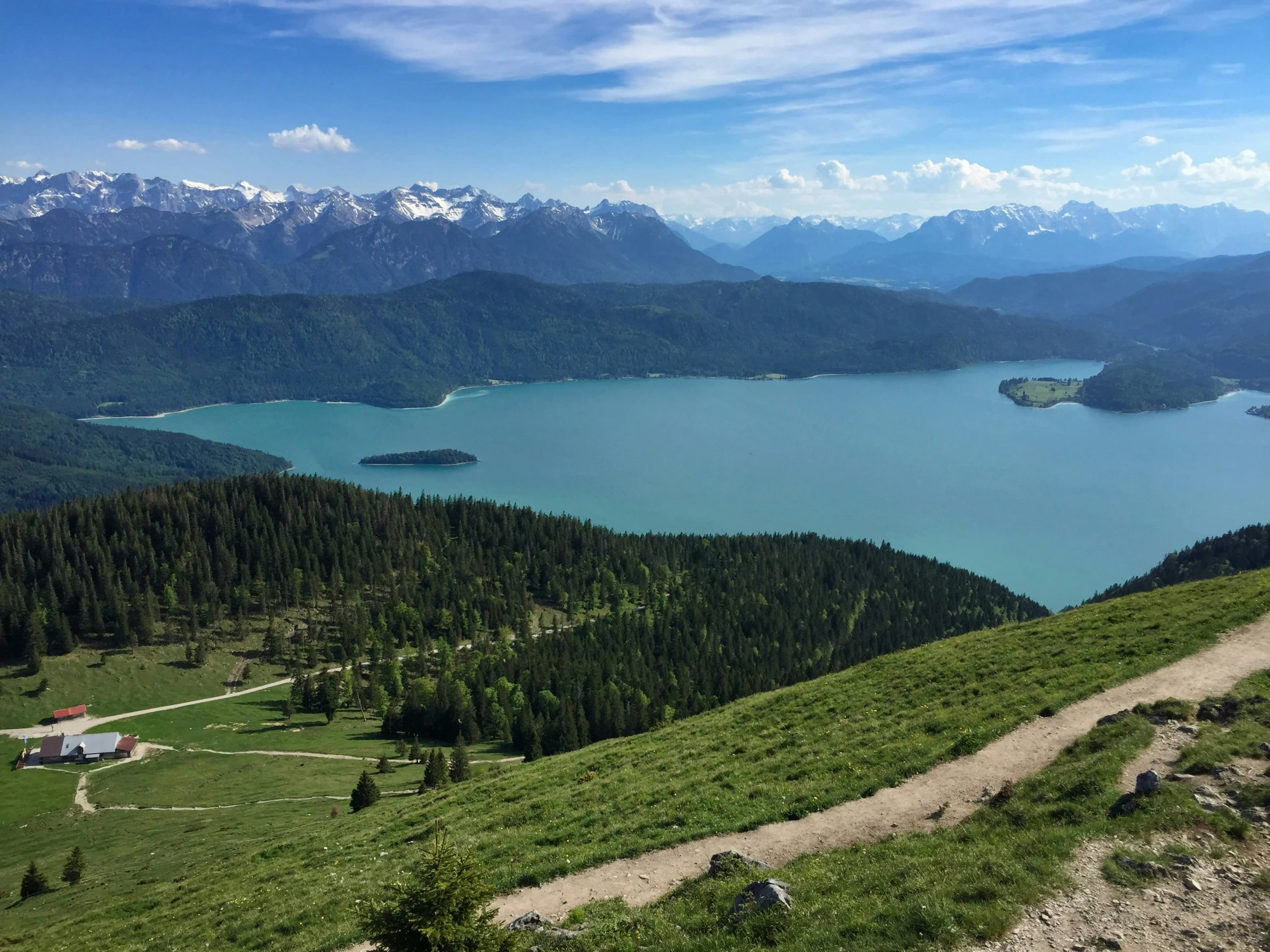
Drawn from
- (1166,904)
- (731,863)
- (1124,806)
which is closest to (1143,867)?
(1166,904)

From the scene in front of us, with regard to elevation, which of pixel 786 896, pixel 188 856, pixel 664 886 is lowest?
pixel 188 856

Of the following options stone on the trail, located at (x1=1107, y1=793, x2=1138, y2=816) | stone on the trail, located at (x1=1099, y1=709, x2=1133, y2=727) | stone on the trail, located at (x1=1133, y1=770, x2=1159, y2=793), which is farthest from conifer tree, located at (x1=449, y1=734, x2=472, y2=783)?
stone on the trail, located at (x1=1133, y1=770, x2=1159, y2=793)

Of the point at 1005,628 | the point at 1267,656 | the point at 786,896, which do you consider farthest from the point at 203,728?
the point at 1267,656

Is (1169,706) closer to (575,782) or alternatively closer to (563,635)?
(575,782)

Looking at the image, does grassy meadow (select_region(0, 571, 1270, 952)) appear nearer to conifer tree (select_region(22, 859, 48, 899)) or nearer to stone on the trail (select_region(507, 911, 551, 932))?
conifer tree (select_region(22, 859, 48, 899))

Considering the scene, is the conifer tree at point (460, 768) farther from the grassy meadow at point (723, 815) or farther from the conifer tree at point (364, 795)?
the conifer tree at point (364, 795)

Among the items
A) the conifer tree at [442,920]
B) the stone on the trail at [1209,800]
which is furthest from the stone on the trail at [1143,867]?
the conifer tree at [442,920]
